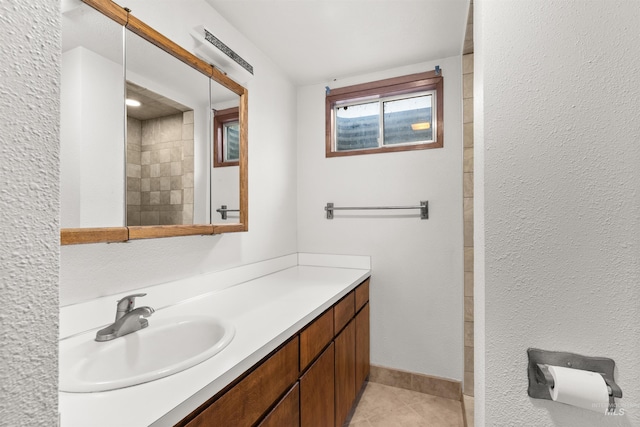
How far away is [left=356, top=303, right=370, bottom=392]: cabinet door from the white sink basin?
1157 millimetres

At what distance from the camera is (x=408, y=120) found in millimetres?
2426

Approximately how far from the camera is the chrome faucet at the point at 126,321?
1.03m

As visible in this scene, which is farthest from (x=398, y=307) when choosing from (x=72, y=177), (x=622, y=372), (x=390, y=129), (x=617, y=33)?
(x=72, y=177)

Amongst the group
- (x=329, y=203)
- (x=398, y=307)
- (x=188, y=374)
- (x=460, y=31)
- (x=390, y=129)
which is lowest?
(x=398, y=307)

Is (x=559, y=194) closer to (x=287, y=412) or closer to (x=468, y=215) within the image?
(x=287, y=412)

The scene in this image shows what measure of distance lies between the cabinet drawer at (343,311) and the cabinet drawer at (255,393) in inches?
18.7

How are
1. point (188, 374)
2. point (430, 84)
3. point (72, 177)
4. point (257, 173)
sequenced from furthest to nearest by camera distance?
1. point (430, 84)
2. point (257, 173)
3. point (72, 177)
4. point (188, 374)

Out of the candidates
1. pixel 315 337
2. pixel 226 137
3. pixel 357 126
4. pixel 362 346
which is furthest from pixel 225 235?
pixel 357 126

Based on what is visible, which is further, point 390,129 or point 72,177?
point 390,129

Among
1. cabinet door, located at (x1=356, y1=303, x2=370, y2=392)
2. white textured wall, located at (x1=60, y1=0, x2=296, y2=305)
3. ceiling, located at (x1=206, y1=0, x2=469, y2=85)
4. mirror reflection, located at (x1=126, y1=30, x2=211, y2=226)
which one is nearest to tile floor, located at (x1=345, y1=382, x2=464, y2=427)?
cabinet door, located at (x1=356, y1=303, x2=370, y2=392)

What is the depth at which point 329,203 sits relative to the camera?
2.51 metres

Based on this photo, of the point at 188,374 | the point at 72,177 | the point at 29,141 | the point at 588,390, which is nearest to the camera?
the point at 29,141

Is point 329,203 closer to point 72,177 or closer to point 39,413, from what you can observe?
point 72,177

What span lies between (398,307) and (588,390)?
165cm
